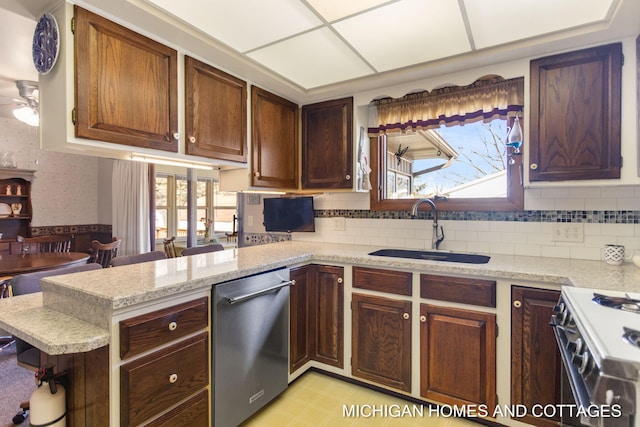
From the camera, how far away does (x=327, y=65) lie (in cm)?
219

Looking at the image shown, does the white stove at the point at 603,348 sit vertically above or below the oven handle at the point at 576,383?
above

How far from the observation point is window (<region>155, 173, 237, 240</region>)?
19.4 feet

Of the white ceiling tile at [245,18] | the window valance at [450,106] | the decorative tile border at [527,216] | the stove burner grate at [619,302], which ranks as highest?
the white ceiling tile at [245,18]

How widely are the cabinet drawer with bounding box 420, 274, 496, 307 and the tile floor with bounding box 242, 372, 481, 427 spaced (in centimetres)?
70

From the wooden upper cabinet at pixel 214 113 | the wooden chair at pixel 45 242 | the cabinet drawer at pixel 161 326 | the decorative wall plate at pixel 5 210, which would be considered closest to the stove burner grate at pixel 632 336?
the cabinet drawer at pixel 161 326

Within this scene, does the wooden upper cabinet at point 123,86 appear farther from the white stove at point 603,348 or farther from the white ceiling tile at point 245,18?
the white stove at point 603,348

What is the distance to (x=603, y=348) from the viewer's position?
0.85 metres

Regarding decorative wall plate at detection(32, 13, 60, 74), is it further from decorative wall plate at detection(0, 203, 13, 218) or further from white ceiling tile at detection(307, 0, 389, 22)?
decorative wall plate at detection(0, 203, 13, 218)

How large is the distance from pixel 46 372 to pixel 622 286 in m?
2.49

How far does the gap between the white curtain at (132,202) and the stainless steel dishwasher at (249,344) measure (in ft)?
13.4

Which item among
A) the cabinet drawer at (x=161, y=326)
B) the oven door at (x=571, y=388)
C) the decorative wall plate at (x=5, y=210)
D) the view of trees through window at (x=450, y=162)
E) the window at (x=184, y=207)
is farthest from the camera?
the window at (x=184, y=207)

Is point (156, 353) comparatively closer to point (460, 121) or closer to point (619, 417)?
point (619, 417)

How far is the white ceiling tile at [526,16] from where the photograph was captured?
152 centimetres

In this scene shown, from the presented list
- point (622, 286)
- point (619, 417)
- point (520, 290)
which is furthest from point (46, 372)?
point (622, 286)
